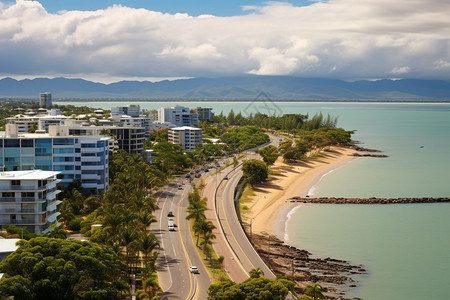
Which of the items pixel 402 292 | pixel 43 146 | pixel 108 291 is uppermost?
pixel 43 146

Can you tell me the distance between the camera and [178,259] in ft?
136

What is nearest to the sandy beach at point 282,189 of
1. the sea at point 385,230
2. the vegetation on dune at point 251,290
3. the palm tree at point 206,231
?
the sea at point 385,230

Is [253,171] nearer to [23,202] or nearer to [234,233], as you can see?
[234,233]

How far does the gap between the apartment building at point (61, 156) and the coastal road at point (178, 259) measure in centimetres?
864

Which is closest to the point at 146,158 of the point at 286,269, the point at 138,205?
the point at 138,205

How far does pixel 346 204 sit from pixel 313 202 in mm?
4406

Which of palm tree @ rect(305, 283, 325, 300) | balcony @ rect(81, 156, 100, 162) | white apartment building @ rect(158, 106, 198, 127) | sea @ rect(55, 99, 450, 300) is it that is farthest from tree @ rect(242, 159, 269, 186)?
white apartment building @ rect(158, 106, 198, 127)

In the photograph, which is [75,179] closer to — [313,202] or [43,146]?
[43,146]

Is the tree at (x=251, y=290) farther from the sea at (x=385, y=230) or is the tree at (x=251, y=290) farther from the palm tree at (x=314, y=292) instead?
the sea at (x=385, y=230)

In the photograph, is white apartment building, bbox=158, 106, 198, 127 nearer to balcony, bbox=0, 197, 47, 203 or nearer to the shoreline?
the shoreline

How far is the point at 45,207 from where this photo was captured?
145ft

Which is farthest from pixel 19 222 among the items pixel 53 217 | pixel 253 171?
pixel 253 171

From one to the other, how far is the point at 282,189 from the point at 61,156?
3276 centimetres

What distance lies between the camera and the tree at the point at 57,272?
27.0m
